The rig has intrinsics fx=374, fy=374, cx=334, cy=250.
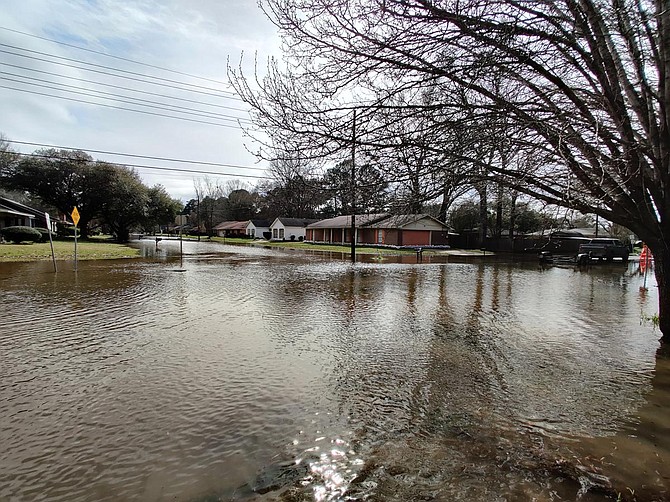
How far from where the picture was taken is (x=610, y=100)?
498cm

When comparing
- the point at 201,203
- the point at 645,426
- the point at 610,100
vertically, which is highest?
the point at 201,203

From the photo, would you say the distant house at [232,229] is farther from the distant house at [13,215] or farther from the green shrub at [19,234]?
the green shrub at [19,234]

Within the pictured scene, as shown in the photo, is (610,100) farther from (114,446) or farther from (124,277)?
(124,277)

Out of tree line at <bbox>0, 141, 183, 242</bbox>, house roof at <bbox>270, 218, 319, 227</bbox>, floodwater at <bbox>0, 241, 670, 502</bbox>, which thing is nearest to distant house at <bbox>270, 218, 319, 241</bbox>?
house roof at <bbox>270, 218, 319, 227</bbox>

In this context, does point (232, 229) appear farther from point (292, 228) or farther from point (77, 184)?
point (77, 184)

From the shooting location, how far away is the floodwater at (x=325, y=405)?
2.71m

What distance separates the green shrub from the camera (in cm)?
2431

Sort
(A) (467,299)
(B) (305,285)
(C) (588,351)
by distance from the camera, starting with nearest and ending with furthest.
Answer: (C) (588,351) < (A) (467,299) < (B) (305,285)

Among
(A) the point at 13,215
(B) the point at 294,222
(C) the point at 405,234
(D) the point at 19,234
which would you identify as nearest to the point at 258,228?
(B) the point at 294,222

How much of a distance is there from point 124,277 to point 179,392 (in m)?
10.5

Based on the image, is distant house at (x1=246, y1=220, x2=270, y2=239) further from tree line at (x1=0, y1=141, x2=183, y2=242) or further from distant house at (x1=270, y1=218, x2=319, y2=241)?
tree line at (x1=0, y1=141, x2=183, y2=242)

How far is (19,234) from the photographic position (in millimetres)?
24594

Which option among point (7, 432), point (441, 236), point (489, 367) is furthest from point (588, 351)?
point (441, 236)

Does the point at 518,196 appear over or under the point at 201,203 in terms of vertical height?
under
